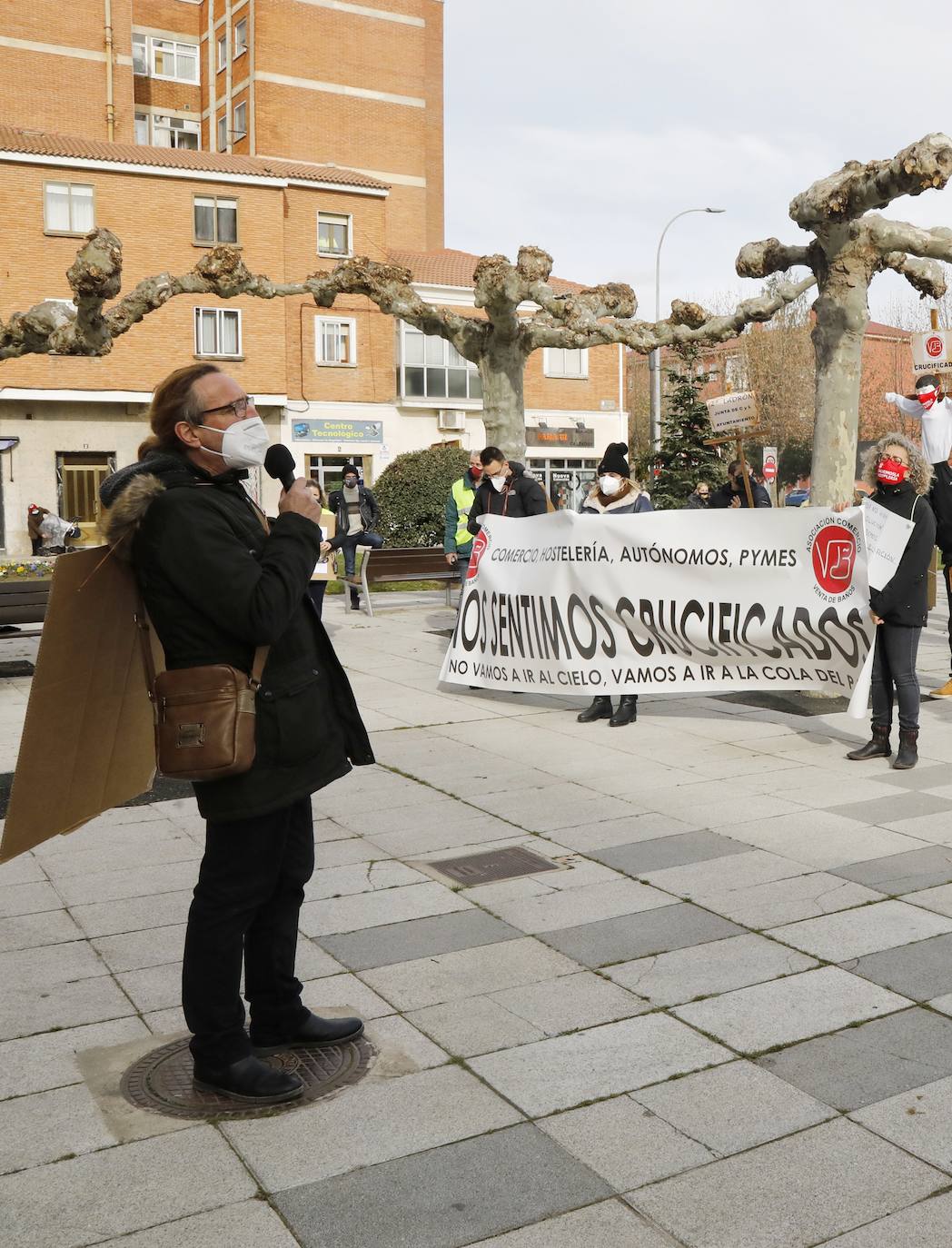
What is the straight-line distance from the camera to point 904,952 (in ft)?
14.0

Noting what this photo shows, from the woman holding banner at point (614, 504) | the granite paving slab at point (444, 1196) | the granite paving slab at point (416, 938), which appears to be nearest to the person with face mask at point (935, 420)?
the woman holding banner at point (614, 504)

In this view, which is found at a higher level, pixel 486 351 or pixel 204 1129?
pixel 486 351

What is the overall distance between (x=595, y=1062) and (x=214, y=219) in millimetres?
36826

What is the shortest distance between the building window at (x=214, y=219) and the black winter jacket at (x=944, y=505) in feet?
100

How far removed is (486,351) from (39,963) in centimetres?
1132

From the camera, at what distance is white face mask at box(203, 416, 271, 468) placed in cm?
316

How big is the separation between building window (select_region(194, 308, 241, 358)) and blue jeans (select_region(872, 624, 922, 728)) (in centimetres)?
3172

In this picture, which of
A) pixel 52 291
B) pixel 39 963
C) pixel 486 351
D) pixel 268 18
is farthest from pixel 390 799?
pixel 268 18

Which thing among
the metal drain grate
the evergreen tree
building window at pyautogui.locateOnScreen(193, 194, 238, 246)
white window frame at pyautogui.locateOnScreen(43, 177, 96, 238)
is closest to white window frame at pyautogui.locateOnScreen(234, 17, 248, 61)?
building window at pyautogui.locateOnScreen(193, 194, 238, 246)

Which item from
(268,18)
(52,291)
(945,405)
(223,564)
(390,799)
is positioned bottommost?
(390,799)

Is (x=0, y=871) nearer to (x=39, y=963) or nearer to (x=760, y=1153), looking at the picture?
(x=39, y=963)

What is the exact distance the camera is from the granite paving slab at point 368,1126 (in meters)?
2.97

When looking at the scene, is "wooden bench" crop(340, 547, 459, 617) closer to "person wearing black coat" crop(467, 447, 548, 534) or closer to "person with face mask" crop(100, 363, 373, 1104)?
"person wearing black coat" crop(467, 447, 548, 534)

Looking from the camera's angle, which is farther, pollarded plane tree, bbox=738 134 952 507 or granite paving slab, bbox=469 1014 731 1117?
pollarded plane tree, bbox=738 134 952 507
